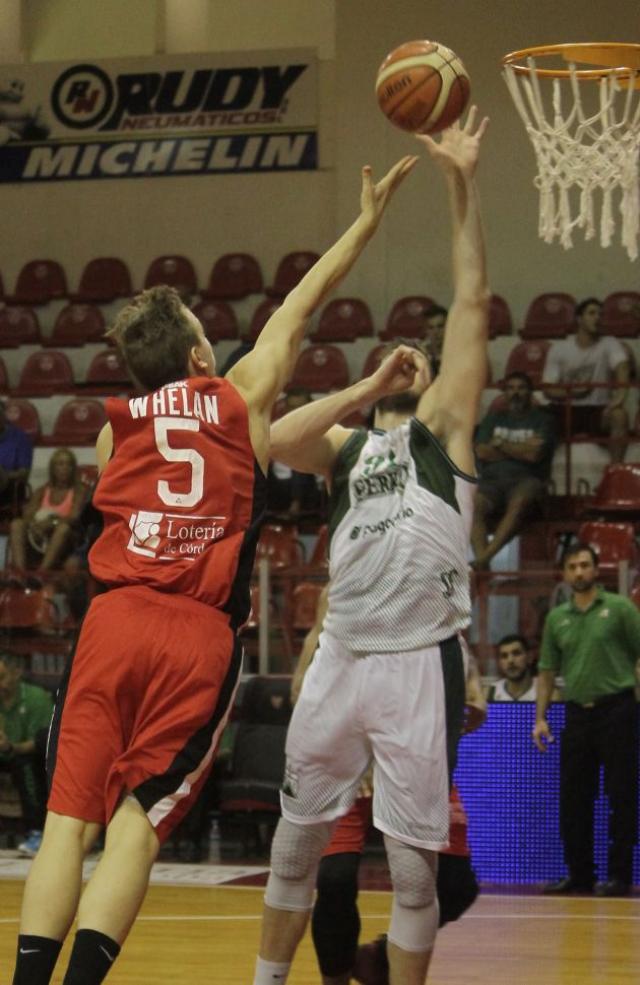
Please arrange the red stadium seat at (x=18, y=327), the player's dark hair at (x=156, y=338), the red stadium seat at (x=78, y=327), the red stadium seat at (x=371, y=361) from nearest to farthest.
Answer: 1. the player's dark hair at (x=156, y=338)
2. the red stadium seat at (x=371, y=361)
3. the red stadium seat at (x=78, y=327)
4. the red stadium seat at (x=18, y=327)

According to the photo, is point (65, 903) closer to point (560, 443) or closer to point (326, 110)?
point (560, 443)

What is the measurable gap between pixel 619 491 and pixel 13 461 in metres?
4.92

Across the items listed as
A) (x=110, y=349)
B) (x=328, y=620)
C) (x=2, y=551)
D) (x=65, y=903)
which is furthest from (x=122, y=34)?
(x=65, y=903)

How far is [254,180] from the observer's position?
56.2ft

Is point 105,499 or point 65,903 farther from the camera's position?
point 105,499

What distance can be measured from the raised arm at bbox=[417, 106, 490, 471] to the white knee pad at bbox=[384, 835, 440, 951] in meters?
1.11

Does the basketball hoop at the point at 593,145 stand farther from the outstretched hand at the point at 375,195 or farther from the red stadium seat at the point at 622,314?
the red stadium seat at the point at 622,314

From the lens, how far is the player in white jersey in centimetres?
465

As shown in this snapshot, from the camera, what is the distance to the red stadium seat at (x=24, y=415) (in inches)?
603

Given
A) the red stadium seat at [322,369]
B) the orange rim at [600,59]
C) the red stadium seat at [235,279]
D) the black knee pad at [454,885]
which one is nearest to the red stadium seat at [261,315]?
the red stadium seat at [235,279]

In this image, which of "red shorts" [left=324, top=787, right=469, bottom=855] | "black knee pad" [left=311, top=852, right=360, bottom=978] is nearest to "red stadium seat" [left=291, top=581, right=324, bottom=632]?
"red shorts" [left=324, top=787, right=469, bottom=855]

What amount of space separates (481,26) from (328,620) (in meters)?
12.0

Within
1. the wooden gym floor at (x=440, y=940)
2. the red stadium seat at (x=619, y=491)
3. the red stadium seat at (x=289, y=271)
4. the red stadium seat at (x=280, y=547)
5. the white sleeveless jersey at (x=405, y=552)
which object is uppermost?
the red stadium seat at (x=289, y=271)

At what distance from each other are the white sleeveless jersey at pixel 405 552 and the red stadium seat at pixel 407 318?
10218mm
